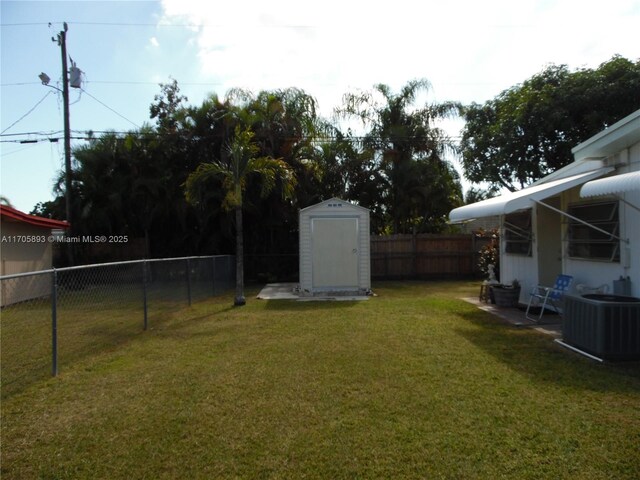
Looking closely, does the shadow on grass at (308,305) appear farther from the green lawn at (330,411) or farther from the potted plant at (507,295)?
the potted plant at (507,295)

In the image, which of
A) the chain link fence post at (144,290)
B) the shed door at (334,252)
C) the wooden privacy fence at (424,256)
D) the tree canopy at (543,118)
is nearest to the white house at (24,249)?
the chain link fence post at (144,290)

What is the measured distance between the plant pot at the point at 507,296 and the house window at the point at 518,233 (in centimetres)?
89

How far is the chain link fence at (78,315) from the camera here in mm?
5090

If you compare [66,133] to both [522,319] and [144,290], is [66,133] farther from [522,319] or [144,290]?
[522,319]

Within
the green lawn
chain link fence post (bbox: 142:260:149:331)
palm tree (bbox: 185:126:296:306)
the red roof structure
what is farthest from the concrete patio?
the red roof structure

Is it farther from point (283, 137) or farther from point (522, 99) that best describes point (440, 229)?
point (283, 137)

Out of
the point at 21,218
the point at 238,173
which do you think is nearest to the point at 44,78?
the point at 21,218

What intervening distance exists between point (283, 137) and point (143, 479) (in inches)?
557

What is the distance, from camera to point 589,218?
7.42m

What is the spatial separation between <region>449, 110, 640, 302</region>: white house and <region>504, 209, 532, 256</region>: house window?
0.02 m

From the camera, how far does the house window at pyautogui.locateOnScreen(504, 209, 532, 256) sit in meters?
9.37

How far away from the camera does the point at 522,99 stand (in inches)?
663

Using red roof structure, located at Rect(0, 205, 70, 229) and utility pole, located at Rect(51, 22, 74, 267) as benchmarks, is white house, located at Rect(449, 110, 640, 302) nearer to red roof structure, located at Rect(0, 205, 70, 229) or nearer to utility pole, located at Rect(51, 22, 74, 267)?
red roof structure, located at Rect(0, 205, 70, 229)

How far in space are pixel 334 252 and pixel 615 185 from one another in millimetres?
7308
